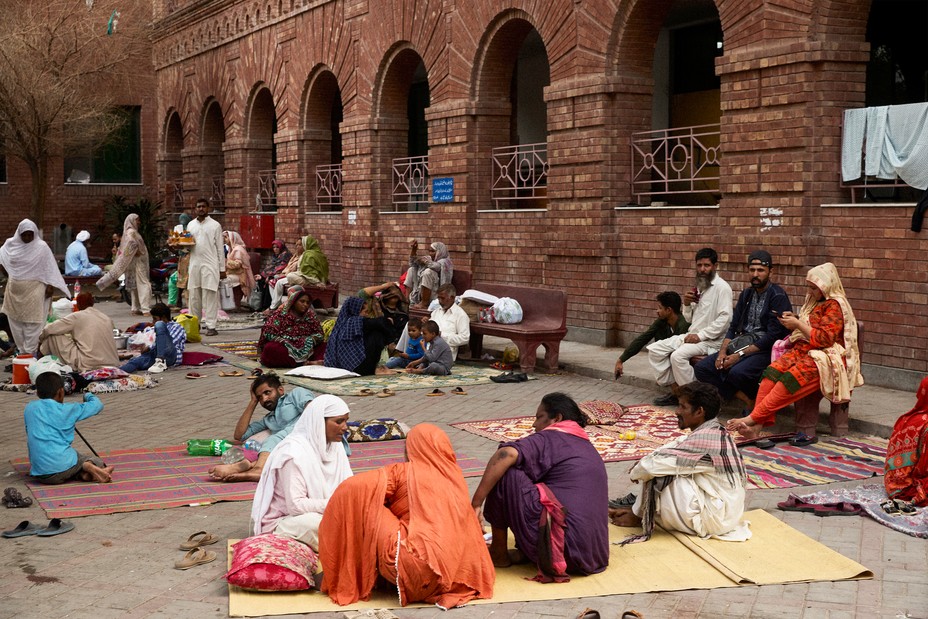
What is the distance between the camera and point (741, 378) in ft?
29.2

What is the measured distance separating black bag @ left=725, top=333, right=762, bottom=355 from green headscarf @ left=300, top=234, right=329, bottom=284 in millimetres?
10219

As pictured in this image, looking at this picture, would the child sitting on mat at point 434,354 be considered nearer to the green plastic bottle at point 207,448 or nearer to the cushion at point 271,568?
the green plastic bottle at point 207,448

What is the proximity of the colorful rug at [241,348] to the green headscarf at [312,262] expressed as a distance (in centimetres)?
293

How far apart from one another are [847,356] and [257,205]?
18105 millimetres

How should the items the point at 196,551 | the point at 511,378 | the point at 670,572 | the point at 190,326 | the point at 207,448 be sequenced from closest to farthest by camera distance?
the point at 670,572
the point at 196,551
the point at 207,448
the point at 511,378
the point at 190,326

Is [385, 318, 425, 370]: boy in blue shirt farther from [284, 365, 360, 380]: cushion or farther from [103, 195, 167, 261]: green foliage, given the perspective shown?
[103, 195, 167, 261]: green foliage

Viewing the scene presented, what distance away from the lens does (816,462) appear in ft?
25.5

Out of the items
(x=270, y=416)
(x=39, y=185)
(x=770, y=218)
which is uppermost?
(x=39, y=185)

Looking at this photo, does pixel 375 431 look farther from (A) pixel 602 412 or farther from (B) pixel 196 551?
(B) pixel 196 551

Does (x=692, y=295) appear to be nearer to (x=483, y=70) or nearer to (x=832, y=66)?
(x=832, y=66)

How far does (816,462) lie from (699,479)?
2055 mm

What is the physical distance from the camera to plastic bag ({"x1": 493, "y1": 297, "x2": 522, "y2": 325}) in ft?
41.2

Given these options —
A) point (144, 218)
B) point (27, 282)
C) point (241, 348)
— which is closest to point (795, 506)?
point (241, 348)

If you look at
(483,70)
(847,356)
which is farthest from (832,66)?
(483,70)
